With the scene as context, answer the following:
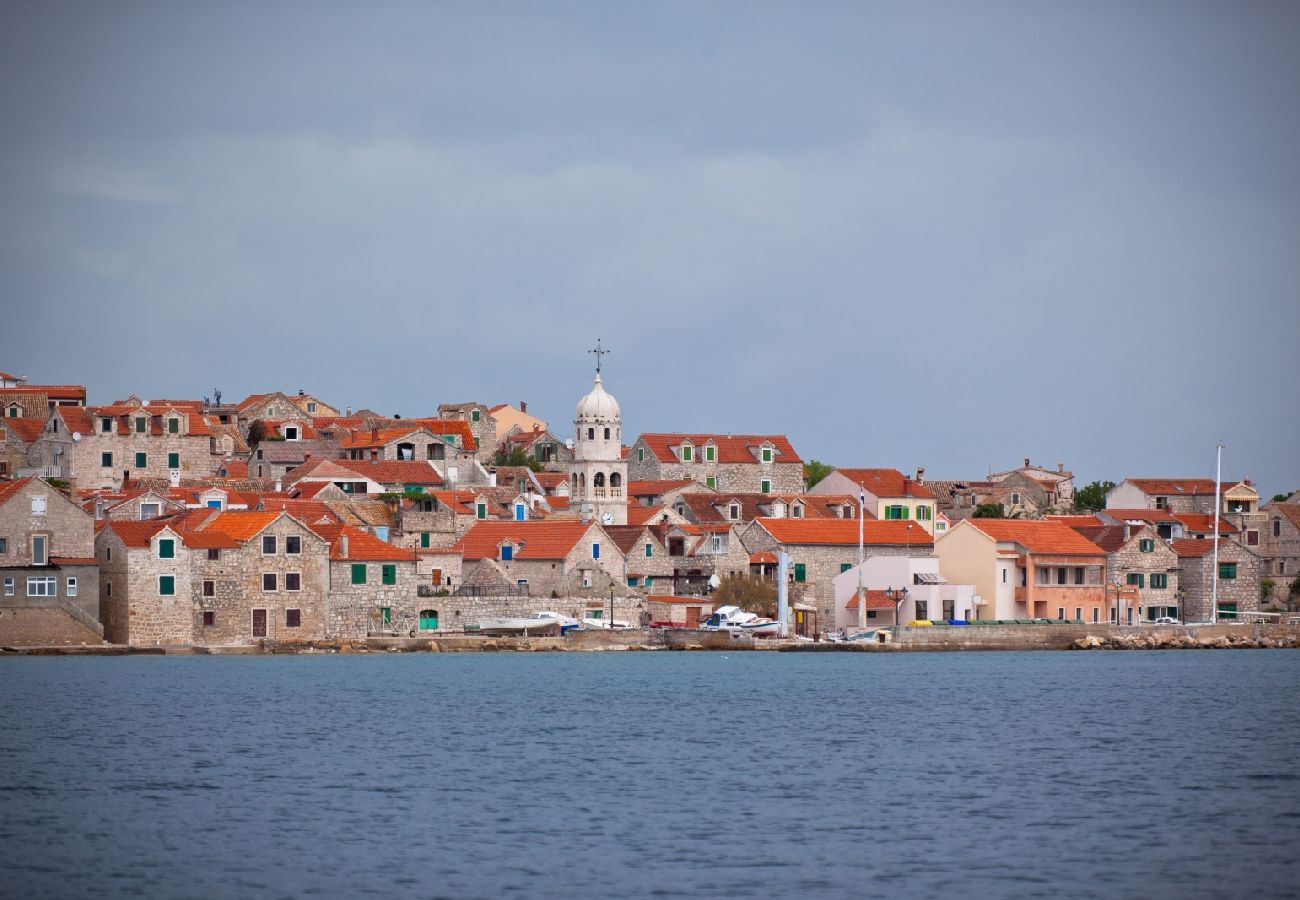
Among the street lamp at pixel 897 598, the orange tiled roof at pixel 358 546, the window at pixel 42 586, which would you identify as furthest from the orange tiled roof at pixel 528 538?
the window at pixel 42 586

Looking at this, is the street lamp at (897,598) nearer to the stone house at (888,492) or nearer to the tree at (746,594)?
the tree at (746,594)

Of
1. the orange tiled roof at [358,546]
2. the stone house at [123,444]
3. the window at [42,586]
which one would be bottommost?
the window at [42,586]

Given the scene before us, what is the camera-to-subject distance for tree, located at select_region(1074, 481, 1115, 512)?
420 ft

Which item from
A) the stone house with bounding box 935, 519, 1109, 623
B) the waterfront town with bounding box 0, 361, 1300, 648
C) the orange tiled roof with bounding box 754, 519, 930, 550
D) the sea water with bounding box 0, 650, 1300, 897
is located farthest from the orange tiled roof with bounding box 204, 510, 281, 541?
the stone house with bounding box 935, 519, 1109, 623

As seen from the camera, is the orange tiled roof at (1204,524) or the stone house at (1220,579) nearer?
the stone house at (1220,579)

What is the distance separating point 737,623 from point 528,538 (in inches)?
383

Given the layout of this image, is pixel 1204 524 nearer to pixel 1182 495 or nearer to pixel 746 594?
pixel 1182 495

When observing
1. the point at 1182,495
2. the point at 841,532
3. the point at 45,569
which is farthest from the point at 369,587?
the point at 1182,495

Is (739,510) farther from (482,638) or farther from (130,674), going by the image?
(130,674)

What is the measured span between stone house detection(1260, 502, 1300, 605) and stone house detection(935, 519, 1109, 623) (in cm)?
1548

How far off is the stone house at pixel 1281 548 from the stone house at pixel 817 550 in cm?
2236

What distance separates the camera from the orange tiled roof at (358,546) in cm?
8012

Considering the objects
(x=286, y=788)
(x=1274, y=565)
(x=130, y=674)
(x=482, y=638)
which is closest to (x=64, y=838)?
(x=286, y=788)

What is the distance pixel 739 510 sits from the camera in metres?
106
